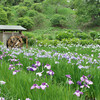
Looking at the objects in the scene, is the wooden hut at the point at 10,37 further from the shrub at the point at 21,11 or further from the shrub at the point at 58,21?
the shrub at the point at 21,11

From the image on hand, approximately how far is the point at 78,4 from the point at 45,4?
40.9ft

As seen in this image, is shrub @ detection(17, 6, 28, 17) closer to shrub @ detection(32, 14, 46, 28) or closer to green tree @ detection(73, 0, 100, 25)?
shrub @ detection(32, 14, 46, 28)

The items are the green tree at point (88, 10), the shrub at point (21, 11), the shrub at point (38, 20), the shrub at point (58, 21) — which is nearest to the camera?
the green tree at point (88, 10)

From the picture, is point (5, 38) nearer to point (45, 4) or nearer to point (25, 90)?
point (25, 90)

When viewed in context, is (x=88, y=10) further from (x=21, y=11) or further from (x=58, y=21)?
(x=21, y=11)

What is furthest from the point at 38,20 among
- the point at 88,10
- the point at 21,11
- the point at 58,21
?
the point at 88,10

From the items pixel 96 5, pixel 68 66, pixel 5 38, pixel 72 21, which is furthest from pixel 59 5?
pixel 68 66

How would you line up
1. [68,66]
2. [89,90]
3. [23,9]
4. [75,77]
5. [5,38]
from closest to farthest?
[89,90] < [75,77] < [68,66] < [5,38] < [23,9]

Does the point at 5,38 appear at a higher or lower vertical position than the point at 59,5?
lower

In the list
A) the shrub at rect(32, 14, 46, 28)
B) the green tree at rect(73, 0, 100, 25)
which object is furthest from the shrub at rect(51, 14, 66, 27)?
the green tree at rect(73, 0, 100, 25)

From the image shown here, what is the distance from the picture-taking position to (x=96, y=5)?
29.6m

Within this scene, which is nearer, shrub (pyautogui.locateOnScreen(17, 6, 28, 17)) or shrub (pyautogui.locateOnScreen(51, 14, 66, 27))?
shrub (pyautogui.locateOnScreen(51, 14, 66, 27))

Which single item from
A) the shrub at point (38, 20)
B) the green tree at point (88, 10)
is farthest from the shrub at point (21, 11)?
the green tree at point (88, 10)

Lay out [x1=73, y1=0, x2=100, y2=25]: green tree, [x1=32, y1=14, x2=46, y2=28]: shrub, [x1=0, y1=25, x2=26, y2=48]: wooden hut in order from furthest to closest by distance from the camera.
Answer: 1. [x1=32, y1=14, x2=46, y2=28]: shrub
2. [x1=73, y1=0, x2=100, y2=25]: green tree
3. [x1=0, y1=25, x2=26, y2=48]: wooden hut
